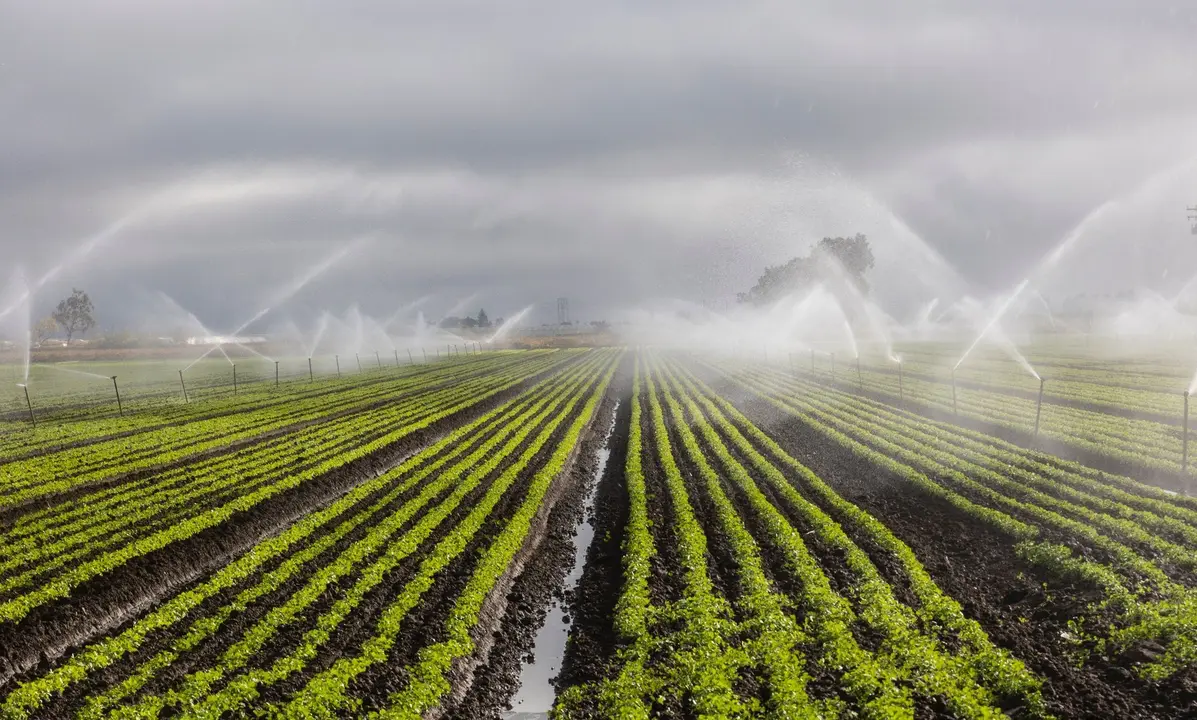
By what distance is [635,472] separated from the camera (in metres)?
30.3

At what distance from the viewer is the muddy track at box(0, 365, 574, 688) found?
15.3 meters

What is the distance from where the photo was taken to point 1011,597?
16422 millimetres

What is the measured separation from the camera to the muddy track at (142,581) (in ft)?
50.3

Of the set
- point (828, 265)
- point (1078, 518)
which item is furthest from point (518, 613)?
point (828, 265)

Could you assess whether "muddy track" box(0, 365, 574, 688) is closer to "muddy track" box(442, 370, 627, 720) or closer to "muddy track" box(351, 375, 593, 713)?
"muddy track" box(351, 375, 593, 713)

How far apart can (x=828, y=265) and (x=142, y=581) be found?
136m

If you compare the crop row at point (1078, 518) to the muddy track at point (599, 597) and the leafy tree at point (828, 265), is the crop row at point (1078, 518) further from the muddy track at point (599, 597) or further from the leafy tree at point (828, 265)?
the leafy tree at point (828, 265)

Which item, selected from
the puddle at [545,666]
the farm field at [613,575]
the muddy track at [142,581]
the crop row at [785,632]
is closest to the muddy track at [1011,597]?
the farm field at [613,575]

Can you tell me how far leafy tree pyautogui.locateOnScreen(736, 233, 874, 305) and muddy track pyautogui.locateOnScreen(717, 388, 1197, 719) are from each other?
4618 inches

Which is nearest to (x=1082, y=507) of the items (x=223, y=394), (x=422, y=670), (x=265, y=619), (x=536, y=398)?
(x=422, y=670)

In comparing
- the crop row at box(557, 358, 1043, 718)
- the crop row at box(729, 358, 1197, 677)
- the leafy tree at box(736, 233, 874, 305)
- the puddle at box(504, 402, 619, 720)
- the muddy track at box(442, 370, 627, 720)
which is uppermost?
the leafy tree at box(736, 233, 874, 305)

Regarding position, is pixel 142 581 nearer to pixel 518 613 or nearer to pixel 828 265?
pixel 518 613

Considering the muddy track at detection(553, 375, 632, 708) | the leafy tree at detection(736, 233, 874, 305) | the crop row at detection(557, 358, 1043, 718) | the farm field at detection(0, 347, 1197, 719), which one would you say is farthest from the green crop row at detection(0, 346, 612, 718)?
the leafy tree at detection(736, 233, 874, 305)

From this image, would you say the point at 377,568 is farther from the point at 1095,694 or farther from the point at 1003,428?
the point at 1003,428
